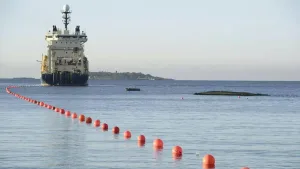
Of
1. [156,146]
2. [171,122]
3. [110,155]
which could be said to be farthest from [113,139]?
[171,122]

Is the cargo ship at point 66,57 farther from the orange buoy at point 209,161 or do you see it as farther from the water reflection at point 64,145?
the orange buoy at point 209,161

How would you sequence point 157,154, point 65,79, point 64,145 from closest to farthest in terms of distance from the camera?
point 157,154 → point 64,145 → point 65,79

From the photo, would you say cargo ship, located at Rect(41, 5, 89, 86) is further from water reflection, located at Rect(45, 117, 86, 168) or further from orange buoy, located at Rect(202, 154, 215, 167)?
orange buoy, located at Rect(202, 154, 215, 167)

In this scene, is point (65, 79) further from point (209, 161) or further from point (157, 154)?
point (209, 161)

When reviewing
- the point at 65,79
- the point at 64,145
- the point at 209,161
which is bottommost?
the point at 65,79

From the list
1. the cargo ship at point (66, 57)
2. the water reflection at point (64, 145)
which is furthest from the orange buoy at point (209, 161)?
the cargo ship at point (66, 57)

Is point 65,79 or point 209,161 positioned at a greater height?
point 209,161

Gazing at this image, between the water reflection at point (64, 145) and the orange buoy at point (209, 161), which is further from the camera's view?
the water reflection at point (64, 145)

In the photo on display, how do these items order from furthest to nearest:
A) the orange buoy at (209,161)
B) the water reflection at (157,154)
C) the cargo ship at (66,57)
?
the cargo ship at (66,57) < the water reflection at (157,154) < the orange buoy at (209,161)

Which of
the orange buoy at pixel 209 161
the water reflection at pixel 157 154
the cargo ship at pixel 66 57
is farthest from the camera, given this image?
the cargo ship at pixel 66 57

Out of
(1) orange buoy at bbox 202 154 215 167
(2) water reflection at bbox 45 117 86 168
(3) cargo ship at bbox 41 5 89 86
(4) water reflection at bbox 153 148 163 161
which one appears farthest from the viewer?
(3) cargo ship at bbox 41 5 89 86

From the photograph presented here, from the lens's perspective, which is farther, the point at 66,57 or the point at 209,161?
the point at 66,57

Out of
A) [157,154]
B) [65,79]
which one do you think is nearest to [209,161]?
[157,154]

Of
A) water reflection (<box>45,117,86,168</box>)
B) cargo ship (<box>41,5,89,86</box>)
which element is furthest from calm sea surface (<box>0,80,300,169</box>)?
cargo ship (<box>41,5,89,86</box>)
